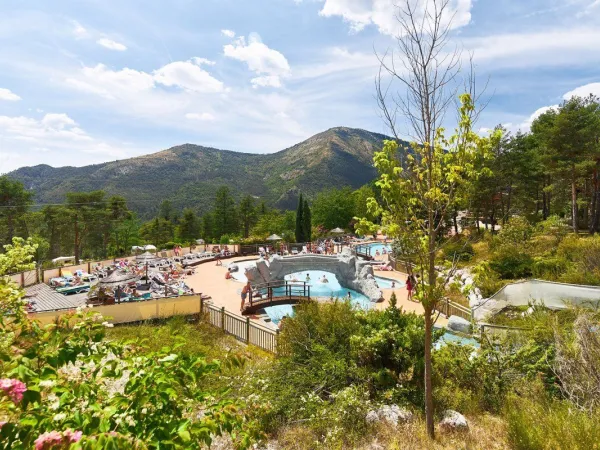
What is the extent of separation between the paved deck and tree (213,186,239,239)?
37.5m

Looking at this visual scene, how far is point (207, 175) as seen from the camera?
442 feet

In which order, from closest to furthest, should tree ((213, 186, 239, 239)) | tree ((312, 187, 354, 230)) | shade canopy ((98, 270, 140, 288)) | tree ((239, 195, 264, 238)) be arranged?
shade canopy ((98, 270, 140, 288)) → tree ((312, 187, 354, 230)) → tree ((213, 186, 239, 239)) → tree ((239, 195, 264, 238))

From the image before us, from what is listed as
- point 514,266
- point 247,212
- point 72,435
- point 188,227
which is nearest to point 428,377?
point 72,435

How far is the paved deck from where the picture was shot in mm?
13022

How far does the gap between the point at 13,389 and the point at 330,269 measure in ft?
69.5

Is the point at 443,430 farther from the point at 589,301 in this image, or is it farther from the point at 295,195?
the point at 295,195

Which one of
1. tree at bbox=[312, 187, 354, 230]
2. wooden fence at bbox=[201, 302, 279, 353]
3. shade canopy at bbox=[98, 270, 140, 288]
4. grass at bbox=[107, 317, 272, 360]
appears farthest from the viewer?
tree at bbox=[312, 187, 354, 230]

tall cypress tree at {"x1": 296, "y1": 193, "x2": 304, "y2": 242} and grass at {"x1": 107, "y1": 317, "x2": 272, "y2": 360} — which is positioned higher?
tall cypress tree at {"x1": 296, "y1": 193, "x2": 304, "y2": 242}

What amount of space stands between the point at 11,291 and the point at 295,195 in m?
108

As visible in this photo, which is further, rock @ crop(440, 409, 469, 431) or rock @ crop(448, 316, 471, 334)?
rock @ crop(448, 316, 471, 334)

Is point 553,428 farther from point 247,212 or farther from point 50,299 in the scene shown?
point 247,212

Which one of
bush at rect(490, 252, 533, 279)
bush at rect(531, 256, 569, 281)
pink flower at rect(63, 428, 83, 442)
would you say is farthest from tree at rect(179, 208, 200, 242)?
pink flower at rect(63, 428, 83, 442)

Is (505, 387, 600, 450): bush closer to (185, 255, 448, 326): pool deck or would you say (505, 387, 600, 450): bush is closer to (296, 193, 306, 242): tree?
(185, 255, 448, 326): pool deck

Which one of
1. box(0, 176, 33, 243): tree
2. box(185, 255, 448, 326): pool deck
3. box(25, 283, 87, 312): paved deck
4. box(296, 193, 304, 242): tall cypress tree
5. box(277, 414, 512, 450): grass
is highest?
box(0, 176, 33, 243): tree
